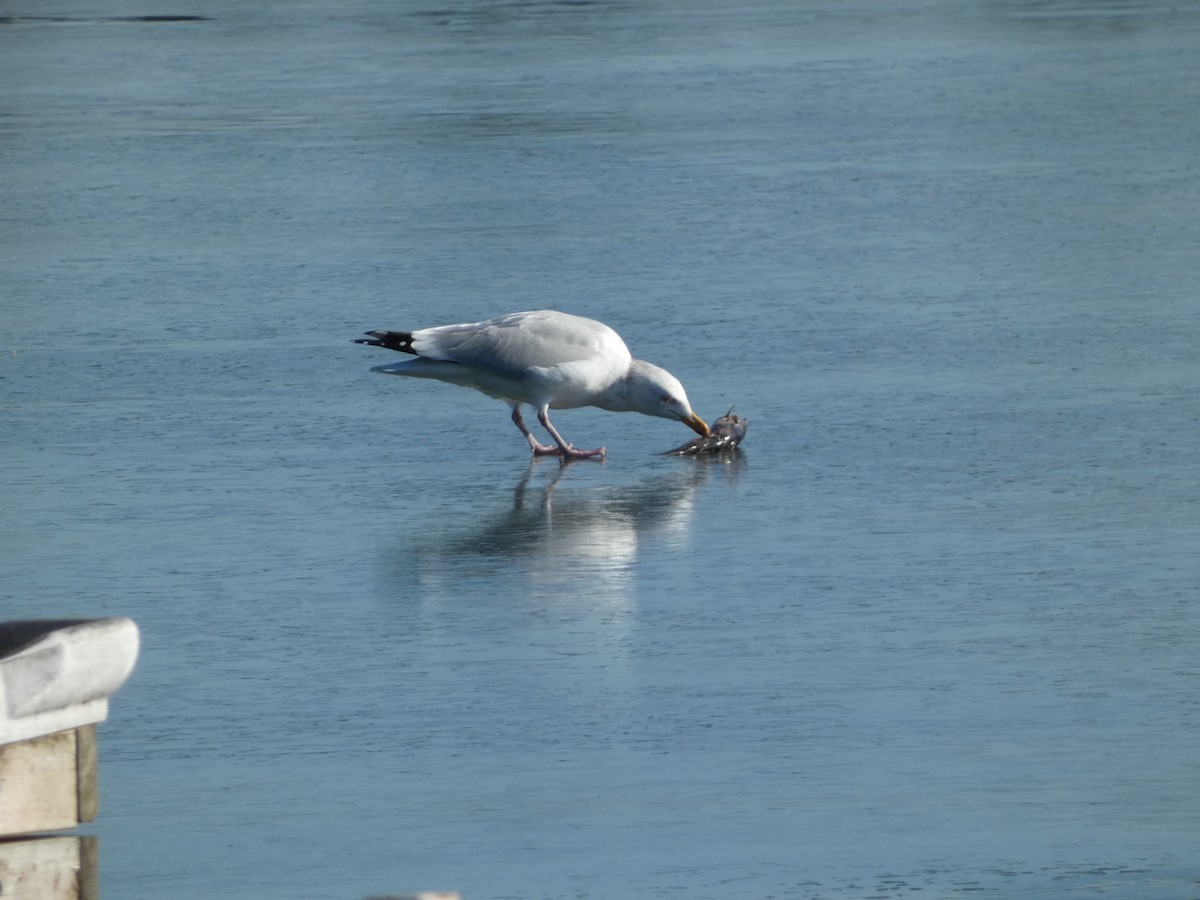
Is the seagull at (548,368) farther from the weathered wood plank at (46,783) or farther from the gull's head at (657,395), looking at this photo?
the weathered wood plank at (46,783)

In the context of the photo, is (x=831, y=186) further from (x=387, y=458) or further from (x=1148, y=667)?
(x=1148, y=667)

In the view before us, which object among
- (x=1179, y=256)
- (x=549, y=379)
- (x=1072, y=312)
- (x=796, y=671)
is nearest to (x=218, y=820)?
(x=796, y=671)

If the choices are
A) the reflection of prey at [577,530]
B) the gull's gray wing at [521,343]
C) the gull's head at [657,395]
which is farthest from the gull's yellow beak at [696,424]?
the gull's gray wing at [521,343]

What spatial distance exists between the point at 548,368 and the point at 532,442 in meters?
0.34

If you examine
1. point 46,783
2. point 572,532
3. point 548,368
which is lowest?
point 572,532

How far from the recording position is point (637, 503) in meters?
9.03

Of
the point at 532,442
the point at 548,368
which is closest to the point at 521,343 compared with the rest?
the point at 548,368

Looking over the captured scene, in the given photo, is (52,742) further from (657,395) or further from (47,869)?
(657,395)

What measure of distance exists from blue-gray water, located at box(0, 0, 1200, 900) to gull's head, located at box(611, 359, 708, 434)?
174mm

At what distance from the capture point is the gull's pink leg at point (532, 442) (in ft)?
32.5

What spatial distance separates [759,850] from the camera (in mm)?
5598

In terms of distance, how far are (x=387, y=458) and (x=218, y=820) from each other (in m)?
3.98

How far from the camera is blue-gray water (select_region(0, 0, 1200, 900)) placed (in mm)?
5828

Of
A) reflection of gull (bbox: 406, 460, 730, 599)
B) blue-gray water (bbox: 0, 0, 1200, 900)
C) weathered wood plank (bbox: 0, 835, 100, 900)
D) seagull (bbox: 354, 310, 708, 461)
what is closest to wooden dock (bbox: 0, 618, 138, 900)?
weathered wood plank (bbox: 0, 835, 100, 900)
